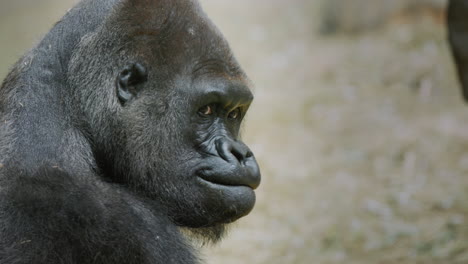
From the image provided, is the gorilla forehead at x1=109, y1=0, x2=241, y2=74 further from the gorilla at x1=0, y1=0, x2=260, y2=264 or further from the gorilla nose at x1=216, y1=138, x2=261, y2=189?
the gorilla nose at x1=216, y1=138, x2=261, y2=189

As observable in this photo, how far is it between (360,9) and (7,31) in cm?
576

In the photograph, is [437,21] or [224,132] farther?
[437,21]

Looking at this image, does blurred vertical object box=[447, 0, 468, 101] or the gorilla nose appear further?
blurred vertical object box=[447, 0, 468, 101]

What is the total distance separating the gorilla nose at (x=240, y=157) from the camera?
3926mm

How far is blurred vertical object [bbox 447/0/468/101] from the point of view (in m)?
5.63

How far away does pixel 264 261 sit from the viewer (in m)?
6.46

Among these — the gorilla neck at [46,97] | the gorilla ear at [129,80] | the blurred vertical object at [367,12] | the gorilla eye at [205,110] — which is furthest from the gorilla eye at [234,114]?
the blurred vertical object at [367,12]

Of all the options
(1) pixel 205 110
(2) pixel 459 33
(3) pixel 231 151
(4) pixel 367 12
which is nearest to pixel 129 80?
(1) pixel 205 110

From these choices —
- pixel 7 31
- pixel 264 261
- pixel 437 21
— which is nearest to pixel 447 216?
pixel 264 261

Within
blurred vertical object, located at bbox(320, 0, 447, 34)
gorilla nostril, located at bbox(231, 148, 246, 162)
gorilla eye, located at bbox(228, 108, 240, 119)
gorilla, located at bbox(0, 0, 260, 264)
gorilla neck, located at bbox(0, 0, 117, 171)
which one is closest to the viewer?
gorilla, located at bbox(0, 0, 260, 264)

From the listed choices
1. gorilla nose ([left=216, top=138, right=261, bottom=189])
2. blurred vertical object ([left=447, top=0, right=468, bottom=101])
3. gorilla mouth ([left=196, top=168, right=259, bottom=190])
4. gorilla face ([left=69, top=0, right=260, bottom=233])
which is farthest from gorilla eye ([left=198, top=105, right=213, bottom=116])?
blurred vertical object ([left=447, top=0, right=468, bottom=101])

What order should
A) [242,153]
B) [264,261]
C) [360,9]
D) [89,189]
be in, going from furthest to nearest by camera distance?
[360,9] → [264,261] → [242,153] → [89,189]

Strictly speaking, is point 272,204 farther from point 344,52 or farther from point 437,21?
point 437,21

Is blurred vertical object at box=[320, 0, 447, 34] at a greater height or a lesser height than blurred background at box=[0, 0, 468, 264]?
greater
